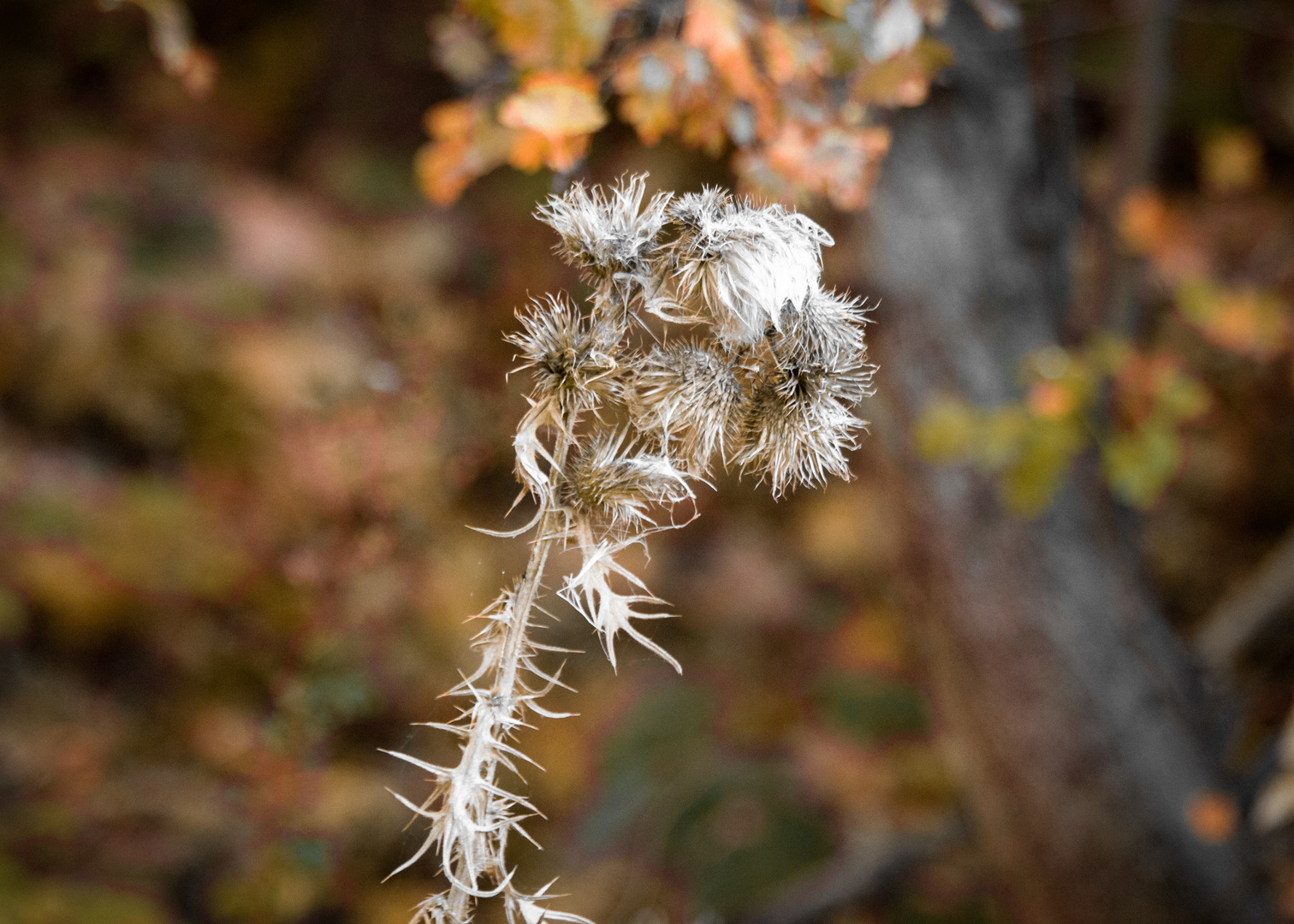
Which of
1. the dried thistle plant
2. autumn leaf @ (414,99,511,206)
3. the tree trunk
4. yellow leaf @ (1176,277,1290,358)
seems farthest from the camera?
yellow leaf @ (1176,277,1290,358)

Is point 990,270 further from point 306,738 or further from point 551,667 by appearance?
point 306,738

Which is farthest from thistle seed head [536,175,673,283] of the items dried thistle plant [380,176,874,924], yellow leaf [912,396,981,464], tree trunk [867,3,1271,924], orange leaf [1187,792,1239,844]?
orange leaf [1187,792,1239,844]

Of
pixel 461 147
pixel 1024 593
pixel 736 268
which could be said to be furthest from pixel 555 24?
pixel 1024 593

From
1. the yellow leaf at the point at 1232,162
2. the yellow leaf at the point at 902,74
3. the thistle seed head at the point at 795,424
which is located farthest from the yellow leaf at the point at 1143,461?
the yellow leaf at the point at 1232,162

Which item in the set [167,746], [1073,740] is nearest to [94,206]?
[167,746]

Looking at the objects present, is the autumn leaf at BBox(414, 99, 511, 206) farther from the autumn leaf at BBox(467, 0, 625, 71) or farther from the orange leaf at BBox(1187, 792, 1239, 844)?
the orange leaf at BBox(1187, 792, 1239, 844)

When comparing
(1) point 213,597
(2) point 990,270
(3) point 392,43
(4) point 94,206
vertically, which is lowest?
(2) point 990,270
